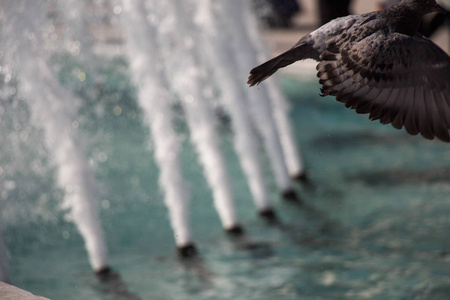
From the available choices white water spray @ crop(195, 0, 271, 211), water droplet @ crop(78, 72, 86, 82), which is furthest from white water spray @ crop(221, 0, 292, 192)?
water droplet @ crop(78, 72, 86, 82)

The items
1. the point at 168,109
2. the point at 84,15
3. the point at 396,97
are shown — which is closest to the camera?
the point at 396,97

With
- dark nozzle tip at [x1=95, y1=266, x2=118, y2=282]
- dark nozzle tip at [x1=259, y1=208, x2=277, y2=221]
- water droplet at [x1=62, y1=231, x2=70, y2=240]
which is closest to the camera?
→ dark nozzle tip at [x1=95, y1=266, x2=118, y2=282]

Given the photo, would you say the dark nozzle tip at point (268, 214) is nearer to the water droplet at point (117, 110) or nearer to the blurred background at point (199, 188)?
the blurred background at point (199, 188)

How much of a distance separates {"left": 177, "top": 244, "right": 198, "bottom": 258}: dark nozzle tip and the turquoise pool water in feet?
0.26

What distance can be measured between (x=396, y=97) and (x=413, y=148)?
5.18 meters

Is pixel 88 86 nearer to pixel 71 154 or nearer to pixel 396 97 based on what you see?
pixel 71 154

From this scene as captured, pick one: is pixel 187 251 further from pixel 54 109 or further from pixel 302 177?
pixel 302 177

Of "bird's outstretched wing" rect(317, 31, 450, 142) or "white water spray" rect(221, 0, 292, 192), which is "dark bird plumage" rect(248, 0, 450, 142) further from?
"white water spray" rect(221, 0, 292, 192)

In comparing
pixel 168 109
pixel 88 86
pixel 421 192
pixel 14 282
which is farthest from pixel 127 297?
pixel 88 86

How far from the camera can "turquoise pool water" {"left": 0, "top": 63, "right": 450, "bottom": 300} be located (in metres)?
5.33

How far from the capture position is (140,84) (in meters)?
6.07

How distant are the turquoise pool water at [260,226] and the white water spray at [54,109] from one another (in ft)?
1.39

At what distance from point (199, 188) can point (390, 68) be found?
468 cm

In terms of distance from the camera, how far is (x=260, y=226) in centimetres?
649
